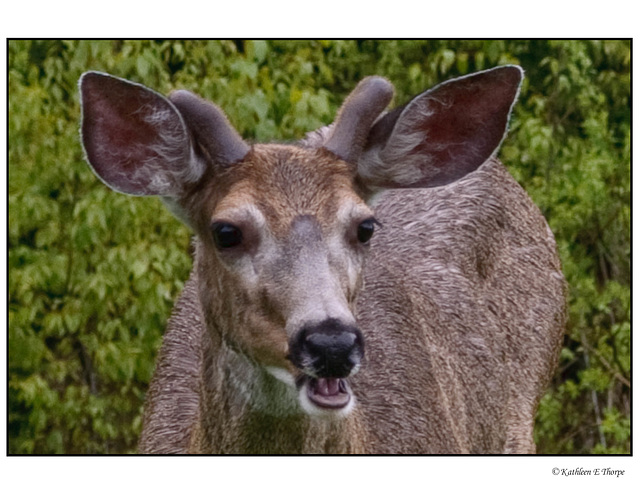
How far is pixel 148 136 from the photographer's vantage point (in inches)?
208

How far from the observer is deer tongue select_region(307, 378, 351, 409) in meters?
4.92

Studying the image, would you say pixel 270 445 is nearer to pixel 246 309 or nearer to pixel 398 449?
pixel 246 309

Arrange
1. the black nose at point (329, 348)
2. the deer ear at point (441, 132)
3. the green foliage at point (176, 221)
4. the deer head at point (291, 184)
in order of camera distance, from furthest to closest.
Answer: the green foliage at point (176, 221), the deer ear at point (441, 132), the deer head at point (291, 184), the black nose at point (329, 348)

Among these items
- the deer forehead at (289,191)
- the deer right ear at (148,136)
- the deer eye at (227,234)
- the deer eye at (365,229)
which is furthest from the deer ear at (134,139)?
the deer eye at (365,229)

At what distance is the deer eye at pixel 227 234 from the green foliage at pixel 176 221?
8.46 feet

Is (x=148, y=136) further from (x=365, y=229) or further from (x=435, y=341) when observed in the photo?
(x=435, y=341)

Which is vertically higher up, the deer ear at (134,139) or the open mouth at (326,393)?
the deer ear at (134,139)

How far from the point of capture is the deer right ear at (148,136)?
520cm

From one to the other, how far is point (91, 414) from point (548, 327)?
266 centimetres

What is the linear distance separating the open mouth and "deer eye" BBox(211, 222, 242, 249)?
1.59 feet

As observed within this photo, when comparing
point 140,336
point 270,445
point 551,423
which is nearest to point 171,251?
point 140,336

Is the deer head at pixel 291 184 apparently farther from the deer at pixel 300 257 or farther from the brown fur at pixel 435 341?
the brown fur at pixel 435 341

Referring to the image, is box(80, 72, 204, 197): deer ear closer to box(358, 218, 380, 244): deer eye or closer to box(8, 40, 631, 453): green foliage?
box(358, 218, 380, 244): deer eye

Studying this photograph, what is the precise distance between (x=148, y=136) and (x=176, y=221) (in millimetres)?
3419
